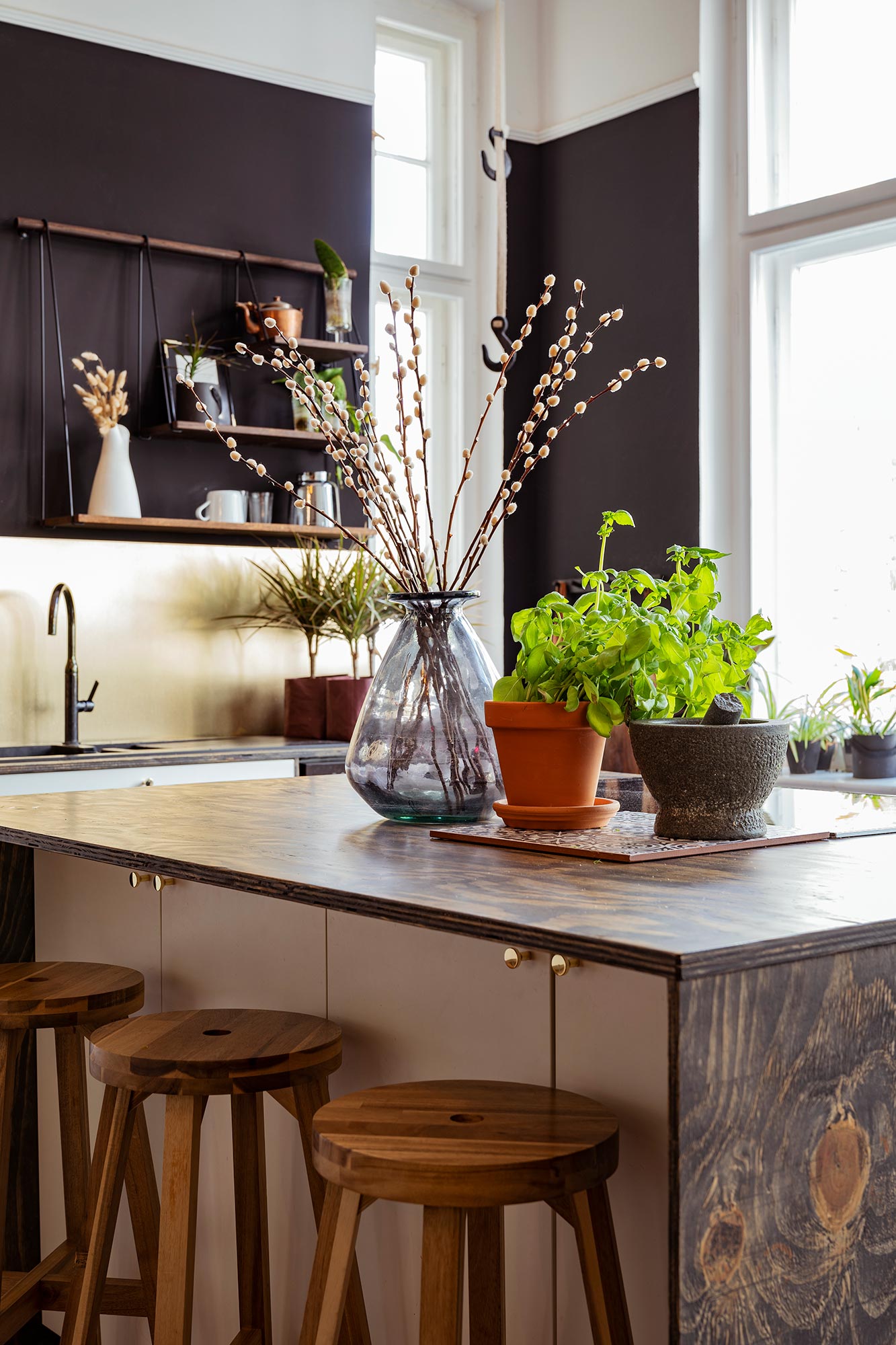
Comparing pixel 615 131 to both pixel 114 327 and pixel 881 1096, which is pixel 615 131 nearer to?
pixel 114 327

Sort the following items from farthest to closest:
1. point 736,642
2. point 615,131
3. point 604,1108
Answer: point 615,131 → point 736,642 → point 604,1108

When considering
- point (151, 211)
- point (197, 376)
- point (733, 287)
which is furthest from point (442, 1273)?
point (733, 287)

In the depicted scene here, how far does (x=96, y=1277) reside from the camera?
68.2 inches

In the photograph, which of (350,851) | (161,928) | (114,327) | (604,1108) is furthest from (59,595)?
(604,1108)

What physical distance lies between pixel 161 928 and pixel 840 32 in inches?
150

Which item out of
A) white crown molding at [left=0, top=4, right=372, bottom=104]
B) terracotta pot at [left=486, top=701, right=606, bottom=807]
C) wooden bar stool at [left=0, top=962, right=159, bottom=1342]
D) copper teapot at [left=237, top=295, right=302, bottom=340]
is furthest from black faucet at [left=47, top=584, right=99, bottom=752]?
terracotta pot at [left=486, top=701, right=606, bottom=807]

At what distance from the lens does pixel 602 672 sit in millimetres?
1842

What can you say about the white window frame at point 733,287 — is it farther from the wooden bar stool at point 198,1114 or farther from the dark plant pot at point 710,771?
the wooden bar stool at point 198,1114

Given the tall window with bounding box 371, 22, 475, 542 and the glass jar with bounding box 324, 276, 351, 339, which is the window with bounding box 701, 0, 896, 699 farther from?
the glass jar with bounding box 324, 276, 351, 339

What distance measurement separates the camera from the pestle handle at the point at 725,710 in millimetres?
1763

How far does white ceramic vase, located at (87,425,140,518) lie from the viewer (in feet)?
14.0

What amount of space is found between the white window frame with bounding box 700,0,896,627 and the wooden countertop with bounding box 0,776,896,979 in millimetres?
2825

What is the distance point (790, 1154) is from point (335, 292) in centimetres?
395

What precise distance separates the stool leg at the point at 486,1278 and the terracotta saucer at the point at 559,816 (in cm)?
56
